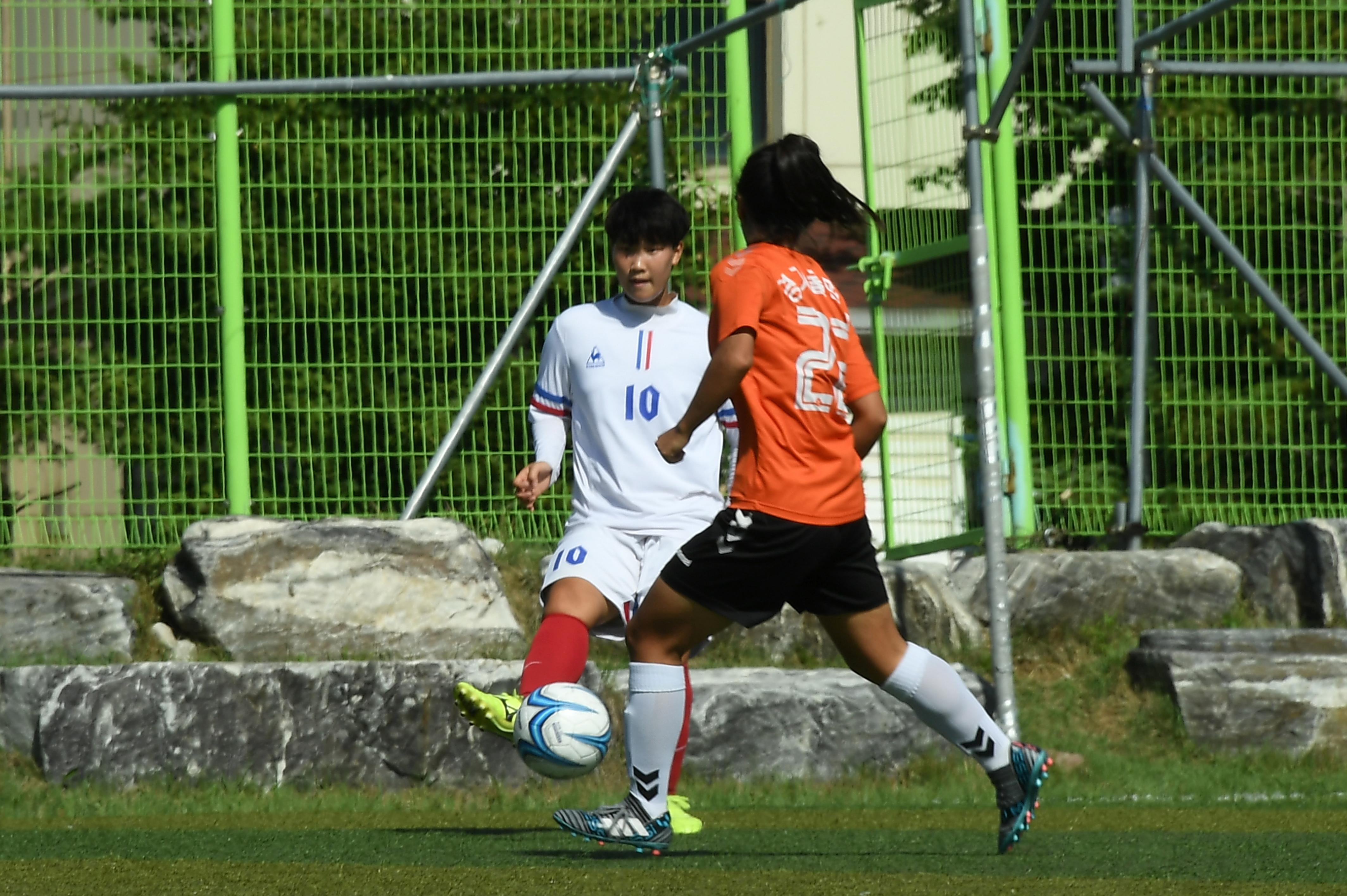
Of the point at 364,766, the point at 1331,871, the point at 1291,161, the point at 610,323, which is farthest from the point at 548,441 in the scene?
the point at 1291,161

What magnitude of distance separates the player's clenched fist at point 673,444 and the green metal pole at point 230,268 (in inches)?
145

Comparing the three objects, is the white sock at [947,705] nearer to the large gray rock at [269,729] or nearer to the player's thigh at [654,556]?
the player's thigh at [654,556]

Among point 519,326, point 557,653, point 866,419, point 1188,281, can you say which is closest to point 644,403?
point 557,653

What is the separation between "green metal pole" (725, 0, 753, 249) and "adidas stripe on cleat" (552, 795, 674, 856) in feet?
12.1

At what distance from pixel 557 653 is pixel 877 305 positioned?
141 inches

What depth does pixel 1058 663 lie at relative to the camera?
25.5ft

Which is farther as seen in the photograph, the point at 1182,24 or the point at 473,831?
the point at 1182,24

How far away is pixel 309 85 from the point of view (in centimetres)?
761

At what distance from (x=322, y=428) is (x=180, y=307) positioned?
746 mm

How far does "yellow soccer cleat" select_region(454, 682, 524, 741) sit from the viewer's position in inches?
208

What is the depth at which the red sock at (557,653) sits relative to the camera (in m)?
5.07

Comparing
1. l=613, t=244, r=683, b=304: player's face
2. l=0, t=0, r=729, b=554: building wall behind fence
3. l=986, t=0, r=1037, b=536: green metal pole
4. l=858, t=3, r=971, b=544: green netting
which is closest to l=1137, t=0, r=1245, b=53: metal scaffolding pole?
l=986, t=0, r=1037, b=536: green metal pole

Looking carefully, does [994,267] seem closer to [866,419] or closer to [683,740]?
[683,740]

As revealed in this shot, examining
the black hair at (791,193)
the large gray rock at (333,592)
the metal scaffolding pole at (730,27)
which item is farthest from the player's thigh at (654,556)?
the metal scaffolding pole at (730,27)
